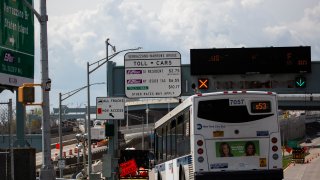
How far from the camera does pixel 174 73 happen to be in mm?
32531

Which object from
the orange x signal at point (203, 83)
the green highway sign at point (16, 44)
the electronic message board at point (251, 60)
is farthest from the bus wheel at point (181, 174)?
the electronic message board at point (251, 60)

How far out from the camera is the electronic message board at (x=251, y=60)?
36.1 m

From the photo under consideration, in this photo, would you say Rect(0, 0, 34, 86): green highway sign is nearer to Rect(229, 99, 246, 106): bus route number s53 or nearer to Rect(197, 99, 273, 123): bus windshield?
Rect(197, 99, 273, 123): bus windshield

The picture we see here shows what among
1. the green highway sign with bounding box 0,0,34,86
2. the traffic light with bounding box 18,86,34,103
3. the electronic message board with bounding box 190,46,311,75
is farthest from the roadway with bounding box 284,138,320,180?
the traffic light with bounding box 18,86,34,103

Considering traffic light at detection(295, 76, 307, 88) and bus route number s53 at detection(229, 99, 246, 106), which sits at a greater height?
traffic light at detection(295, 76, 307, 88)

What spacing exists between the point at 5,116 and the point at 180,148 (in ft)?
19.6

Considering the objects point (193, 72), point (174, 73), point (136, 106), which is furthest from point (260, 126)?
point (136, 106)

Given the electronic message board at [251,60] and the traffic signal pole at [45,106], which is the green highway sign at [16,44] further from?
the traffic signal pole at [45,106]

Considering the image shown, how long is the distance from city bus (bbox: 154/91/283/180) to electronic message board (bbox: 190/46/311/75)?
17.6 metres

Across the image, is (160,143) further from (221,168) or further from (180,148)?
(221,168)

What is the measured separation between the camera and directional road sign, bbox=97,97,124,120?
34094mm

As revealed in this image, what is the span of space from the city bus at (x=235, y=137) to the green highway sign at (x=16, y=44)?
1438 cm

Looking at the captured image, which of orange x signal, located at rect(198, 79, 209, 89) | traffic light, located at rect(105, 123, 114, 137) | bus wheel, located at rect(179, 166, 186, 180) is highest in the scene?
orange x signal, located at rect(198, 79, 209, 89)

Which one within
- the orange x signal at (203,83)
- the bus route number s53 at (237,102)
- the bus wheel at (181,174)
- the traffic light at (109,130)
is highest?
the orange x signal at (203,83)
